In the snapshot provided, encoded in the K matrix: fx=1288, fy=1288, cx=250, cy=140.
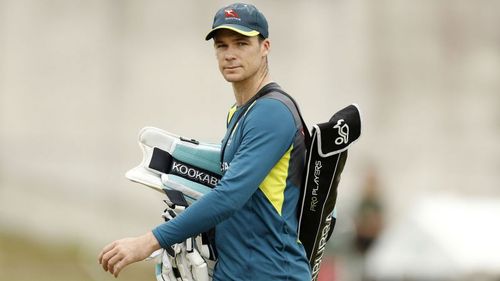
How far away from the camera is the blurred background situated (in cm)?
1781

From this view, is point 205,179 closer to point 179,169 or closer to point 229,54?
point 179,169

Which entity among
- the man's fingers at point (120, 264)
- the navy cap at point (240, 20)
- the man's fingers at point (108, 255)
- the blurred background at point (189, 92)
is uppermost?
the navy cap at point (240, 20)

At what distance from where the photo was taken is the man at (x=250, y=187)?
16.2ft

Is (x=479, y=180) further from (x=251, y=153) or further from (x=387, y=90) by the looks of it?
(x=251, y=153)

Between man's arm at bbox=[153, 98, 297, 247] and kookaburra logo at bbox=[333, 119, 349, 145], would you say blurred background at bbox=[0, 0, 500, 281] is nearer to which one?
kookaburra logo at bbox=[333, 119, 349, 145]

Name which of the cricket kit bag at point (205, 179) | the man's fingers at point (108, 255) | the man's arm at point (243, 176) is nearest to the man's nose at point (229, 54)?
the man's arm at point (243, 176)

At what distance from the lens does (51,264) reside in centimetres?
1602

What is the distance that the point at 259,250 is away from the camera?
5.05m

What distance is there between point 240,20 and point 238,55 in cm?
14

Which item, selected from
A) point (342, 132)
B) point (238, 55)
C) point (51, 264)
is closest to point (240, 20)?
point (238, 55)

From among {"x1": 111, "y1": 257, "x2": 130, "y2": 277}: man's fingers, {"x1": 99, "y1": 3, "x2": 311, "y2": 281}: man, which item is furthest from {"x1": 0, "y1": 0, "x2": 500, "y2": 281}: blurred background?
{"x1": 111, "y1": 257, "x2": 130, "y2": 277}: man's fingers

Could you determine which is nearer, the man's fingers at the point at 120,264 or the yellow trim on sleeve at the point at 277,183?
the man's fingers at the point at 120,264

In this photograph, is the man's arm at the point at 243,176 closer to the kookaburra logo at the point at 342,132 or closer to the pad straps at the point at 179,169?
the kookaburra logo at the point at 342,132

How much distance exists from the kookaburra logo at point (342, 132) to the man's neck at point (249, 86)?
1.11ft
